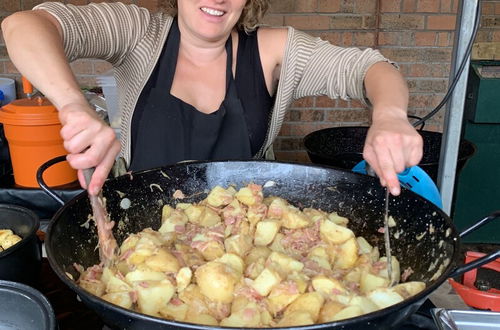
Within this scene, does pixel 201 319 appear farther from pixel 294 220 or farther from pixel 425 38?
pixel 425 38

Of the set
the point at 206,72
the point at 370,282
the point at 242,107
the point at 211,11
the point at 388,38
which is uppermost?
the point at 211,11

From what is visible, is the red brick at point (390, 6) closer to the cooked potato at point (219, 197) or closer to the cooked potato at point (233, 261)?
the cooked potato at point (219, 197)

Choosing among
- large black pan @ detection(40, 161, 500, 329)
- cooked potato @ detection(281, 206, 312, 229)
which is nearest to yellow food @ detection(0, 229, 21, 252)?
large black pan @ detection(40, 161, 500, 329)

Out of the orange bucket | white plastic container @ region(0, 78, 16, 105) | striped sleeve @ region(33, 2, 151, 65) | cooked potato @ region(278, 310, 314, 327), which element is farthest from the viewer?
white plastic container @ region(0, 78, 16, 105)

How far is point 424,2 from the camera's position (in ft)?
9.50

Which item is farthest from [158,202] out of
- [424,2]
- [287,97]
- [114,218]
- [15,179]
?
[424,2]

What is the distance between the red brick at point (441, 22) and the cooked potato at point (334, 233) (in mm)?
2176

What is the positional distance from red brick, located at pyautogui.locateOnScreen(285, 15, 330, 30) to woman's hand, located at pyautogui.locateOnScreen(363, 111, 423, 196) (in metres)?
1.98

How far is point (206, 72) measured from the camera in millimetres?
1744

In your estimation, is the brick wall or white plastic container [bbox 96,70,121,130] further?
the brick wall

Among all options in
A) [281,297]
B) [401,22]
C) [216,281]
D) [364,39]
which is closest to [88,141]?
[216,281]

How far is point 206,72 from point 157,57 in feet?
0.60

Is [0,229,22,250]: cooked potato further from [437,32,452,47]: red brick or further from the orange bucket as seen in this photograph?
[437,32,452,47]: red brick

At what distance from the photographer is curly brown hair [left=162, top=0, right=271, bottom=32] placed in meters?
1.72
